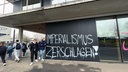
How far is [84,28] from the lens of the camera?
26.9 ft

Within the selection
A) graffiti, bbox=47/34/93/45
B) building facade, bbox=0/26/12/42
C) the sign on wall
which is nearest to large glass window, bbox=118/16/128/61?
the sign on wall

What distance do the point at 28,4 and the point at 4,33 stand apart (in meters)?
11.6

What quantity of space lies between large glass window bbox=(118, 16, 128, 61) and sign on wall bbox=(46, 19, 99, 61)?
1668 mm

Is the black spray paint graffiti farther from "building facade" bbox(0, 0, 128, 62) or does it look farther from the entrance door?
the entrance door

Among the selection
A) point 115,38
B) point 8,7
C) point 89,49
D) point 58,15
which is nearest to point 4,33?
point 8,7

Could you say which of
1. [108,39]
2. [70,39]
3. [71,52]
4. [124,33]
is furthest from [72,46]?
[124,33]

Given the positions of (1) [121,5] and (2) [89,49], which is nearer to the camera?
(1) [121,5]

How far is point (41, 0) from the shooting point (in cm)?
876

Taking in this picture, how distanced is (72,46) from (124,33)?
145 inches

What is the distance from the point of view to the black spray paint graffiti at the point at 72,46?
780 cm

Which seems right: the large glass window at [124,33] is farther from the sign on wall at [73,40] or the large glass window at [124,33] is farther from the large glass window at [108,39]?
the sign on wall at [73,40]

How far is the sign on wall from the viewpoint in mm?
7809

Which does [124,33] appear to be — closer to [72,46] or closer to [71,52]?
[72,46]

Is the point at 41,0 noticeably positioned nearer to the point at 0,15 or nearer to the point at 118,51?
the point at 0,15
